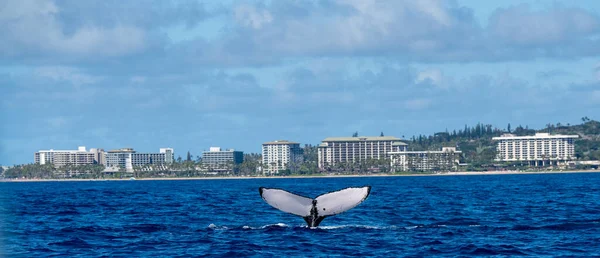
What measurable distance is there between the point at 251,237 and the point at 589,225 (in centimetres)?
1146

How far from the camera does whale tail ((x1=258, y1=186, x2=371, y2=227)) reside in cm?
2583

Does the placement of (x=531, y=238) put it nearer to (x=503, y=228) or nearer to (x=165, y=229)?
(x=503, y=228)

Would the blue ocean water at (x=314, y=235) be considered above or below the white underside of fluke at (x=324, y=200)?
below

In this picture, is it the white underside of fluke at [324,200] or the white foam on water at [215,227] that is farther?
the white foam on water at [215,227]

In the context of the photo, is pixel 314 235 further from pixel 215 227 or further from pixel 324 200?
pixel 215 227

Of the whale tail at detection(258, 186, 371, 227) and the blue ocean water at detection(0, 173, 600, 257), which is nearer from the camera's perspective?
the blue ocean water at detection(0, 173, 600, 257)

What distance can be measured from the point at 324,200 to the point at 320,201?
19 centimetres

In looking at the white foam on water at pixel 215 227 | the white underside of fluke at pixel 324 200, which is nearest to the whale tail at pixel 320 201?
the white underside of fluke at pixel 324 200

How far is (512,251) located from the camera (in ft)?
80.8

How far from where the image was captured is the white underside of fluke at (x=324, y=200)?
25812 millimetres

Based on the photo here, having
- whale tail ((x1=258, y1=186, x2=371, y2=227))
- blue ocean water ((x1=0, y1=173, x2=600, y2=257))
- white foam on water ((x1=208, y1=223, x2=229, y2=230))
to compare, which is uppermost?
whale tail ((x1=258, y1=186, x2=371, y2=227))

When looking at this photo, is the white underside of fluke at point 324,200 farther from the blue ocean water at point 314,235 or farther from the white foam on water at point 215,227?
the white foam on water at point 215,227

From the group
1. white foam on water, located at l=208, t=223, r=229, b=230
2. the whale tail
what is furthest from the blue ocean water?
the whale tail

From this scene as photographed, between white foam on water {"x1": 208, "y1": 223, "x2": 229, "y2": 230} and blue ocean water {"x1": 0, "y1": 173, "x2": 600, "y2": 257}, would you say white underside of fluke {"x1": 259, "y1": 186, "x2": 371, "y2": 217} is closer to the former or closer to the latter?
blue ocean water {"x1": 0, "y1": 173, "x2": 600, "y2": 257}
